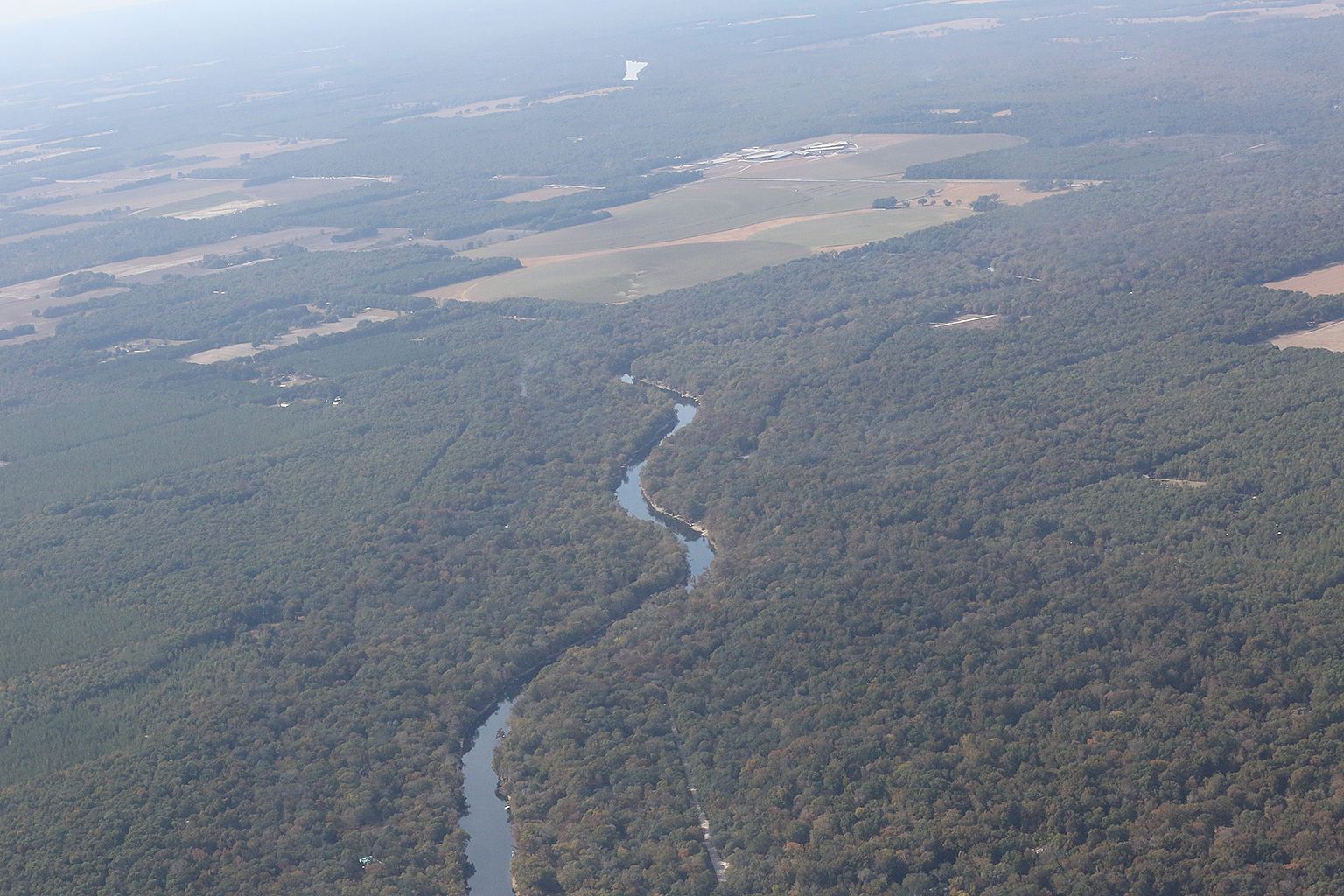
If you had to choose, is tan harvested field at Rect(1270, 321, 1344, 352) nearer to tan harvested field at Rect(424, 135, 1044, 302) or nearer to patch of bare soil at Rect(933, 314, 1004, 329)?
patch of bare soil at Rect(933, 314, 1004, 329)

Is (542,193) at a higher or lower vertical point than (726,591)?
higher

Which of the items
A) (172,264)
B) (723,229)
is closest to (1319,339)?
(723,229)

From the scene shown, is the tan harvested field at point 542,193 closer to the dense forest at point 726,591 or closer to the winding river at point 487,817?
the dense forest at point 726,591

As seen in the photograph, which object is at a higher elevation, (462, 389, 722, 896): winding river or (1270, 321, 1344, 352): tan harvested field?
(1270, 321, 1344, 352): tan harvested field

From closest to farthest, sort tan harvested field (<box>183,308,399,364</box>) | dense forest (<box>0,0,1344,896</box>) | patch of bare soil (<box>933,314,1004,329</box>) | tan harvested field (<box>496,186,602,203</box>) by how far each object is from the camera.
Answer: dense forest (<box>0,0,1344,896</box>) < patch of bare soil (<box>933,314,1004,329</box>) < tan harvested field (<box>183,308,399,364</box>) < tan harvested field (<box>496,186,602,203</box>)

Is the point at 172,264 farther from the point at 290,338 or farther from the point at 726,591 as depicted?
the point at 726,591

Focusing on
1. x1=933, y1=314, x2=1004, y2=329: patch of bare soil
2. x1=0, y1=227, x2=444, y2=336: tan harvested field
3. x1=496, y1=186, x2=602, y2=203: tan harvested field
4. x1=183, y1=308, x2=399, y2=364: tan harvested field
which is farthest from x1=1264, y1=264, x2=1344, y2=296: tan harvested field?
x1=496, y1=186, x2=602, y2=203: tan harvested field
